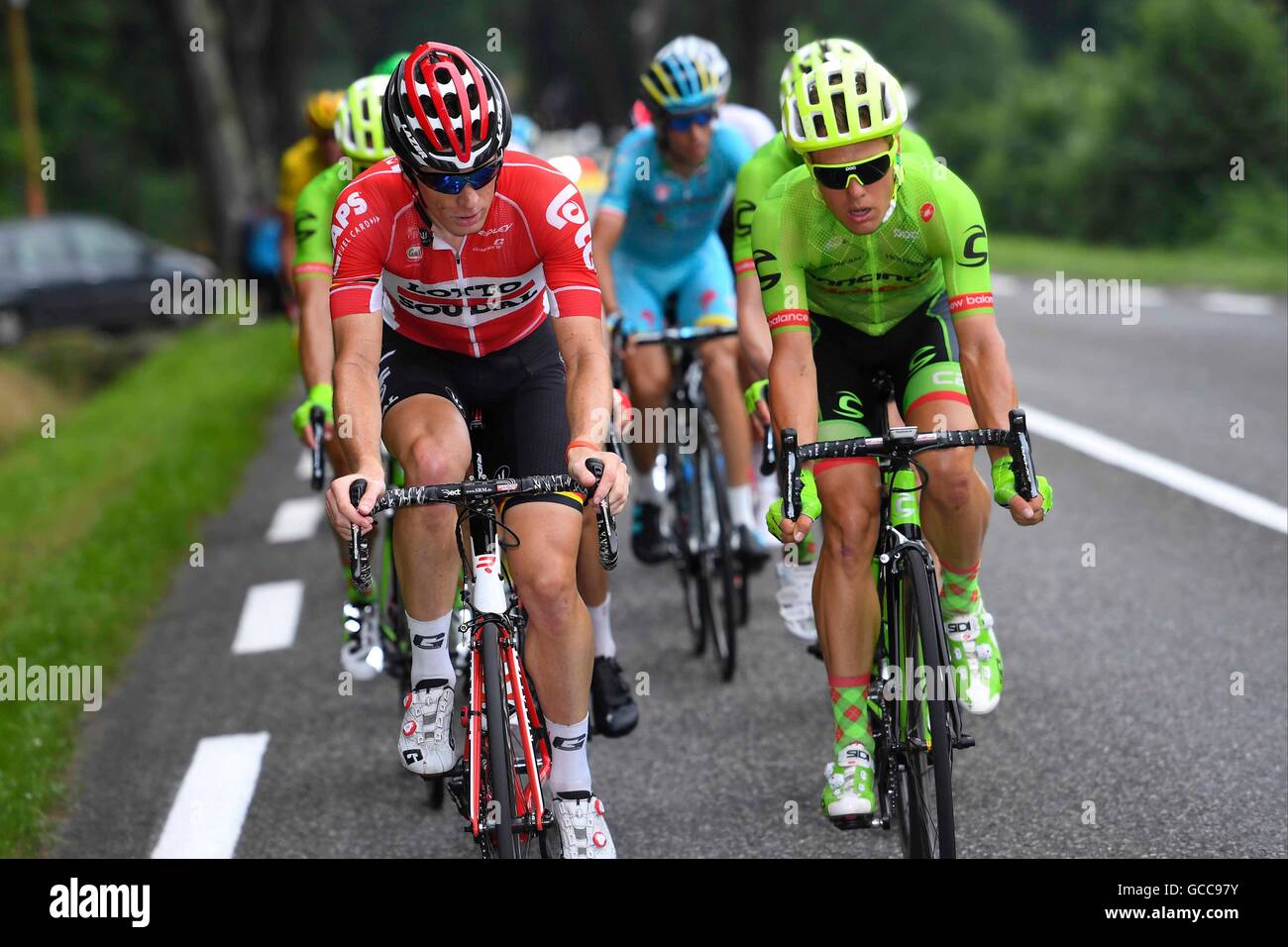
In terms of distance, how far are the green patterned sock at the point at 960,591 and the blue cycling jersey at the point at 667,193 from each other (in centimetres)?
281

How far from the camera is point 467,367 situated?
15.4 ft

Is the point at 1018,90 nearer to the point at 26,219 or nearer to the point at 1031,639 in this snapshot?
the point at 26,219

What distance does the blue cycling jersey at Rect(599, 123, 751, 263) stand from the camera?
7.04m

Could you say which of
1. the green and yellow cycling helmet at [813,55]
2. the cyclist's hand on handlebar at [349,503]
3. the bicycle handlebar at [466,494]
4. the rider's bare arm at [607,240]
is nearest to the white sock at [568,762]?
the bicycle handlebar at [466,494]

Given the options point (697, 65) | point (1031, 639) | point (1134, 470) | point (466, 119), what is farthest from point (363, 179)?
point (1134, 470)

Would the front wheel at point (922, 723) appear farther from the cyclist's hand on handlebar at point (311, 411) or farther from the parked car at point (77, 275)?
the parked car at point (77, 275)

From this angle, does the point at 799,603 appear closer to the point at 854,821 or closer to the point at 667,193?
the point at 854,821

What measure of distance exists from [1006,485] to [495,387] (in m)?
1.44

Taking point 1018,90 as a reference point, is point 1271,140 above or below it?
below

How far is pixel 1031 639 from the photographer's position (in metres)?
6.48

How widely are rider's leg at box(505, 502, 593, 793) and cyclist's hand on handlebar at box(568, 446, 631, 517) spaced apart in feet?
0.70

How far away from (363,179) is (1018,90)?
38.1m

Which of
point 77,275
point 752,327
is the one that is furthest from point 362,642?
point 77,275

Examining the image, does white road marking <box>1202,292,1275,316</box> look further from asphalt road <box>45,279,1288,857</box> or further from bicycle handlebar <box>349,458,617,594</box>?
bicycle handlebar <box>349,458,617,594</box>
